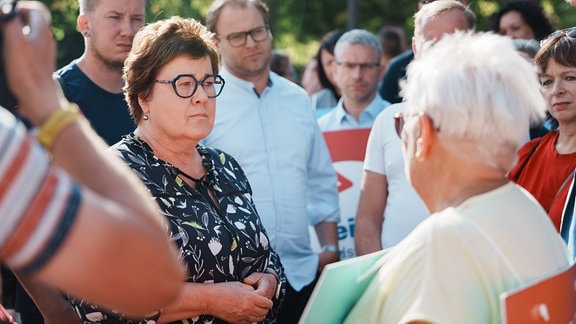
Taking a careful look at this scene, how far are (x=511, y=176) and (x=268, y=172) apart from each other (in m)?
1.37

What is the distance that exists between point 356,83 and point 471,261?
424cm

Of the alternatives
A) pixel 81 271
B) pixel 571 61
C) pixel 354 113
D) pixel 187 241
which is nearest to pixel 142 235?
pixel 81 271

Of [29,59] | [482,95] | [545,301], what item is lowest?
[545,301]

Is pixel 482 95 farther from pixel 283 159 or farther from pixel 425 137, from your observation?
pixel 283 159

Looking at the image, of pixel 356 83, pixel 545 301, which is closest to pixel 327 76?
pixel 356 83

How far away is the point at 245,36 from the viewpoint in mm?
5324

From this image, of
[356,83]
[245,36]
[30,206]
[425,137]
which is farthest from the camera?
[356,83]

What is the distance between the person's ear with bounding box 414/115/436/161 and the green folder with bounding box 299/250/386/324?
0.41 m

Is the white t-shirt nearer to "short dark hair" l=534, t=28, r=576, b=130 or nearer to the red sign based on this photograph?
"short dark hair" l=534, t=28, r=576, b=130

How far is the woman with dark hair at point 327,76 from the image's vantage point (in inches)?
322

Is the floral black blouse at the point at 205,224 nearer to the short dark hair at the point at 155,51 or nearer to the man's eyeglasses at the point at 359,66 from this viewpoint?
the short dark hair at the point at 155,51

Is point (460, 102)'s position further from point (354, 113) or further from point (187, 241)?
point (354, 113)

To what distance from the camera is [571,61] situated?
429 centimetres

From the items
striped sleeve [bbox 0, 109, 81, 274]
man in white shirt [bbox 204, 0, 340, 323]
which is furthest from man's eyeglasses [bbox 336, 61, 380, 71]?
striped sleeve [bbox 0, 109, 81, 274]
